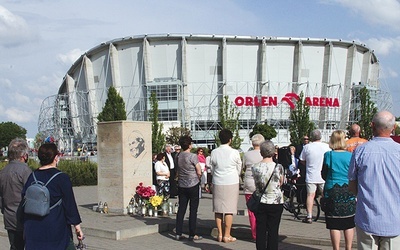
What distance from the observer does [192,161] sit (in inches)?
369


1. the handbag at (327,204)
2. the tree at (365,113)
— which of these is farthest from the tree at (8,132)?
the handbag at (327,204)

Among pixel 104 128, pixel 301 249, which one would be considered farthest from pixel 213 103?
pixel 301 249

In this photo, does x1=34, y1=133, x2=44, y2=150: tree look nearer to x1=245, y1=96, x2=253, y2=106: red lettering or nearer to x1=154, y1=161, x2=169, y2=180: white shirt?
x1=245, y1=96, x2=253, y2=106: red lettering

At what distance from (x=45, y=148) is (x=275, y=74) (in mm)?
65164

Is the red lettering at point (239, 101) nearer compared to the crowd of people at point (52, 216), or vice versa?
the crowd of people at point (52, 216)

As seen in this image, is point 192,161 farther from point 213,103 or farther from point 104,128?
point 213,103

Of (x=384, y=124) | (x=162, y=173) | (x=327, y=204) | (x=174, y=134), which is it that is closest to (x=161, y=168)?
(x=162, y=173)

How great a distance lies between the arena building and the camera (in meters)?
65.3

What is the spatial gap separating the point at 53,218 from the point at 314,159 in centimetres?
622

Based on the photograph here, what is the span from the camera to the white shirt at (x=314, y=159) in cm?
987

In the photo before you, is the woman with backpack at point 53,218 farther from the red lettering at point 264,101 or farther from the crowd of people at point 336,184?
the red lettering at point 264,101

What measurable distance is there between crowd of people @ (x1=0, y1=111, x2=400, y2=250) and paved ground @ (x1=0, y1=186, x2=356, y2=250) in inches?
12.1

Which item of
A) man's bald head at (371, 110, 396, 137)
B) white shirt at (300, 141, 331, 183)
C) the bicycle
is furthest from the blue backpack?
the bicycle

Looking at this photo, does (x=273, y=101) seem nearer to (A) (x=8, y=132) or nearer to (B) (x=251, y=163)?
(B) (x=251, y=163)
